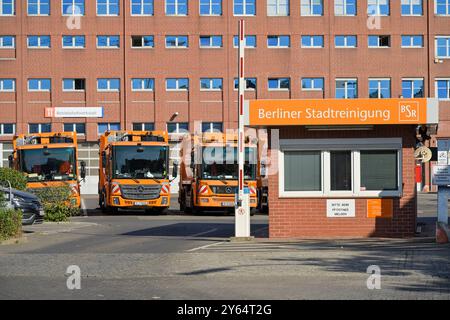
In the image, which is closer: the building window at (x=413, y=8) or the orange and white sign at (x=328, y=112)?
the orange and white sign at (x=328, y=112)

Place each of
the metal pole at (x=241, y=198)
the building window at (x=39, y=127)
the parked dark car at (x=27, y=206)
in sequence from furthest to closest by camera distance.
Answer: the building window at (x=39, y=127) → the parked dark car at (x=27, y=206) → the metal pole at (x=241, y=198)

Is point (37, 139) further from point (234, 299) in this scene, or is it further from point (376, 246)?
point (234, 299)

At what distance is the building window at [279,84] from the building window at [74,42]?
13.5 meters

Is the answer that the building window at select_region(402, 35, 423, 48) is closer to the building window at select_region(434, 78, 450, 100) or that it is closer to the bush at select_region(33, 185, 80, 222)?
the building window at select_region(434, 78, 450, 100)

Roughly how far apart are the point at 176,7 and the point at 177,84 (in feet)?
17.9

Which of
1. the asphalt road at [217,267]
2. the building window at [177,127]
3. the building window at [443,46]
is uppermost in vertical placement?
the building window at [443,46]

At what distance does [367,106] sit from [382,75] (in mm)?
43812

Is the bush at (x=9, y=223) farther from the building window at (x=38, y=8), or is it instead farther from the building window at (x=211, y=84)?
the building window at (x=38, y=8)

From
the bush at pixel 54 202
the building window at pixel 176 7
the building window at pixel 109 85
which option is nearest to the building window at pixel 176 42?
the building window at pixel 176 7

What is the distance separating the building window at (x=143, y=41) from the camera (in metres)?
62.6

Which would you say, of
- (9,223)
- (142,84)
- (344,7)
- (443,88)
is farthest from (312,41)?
(9,223)

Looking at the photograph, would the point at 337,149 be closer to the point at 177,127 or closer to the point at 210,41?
the point at 177,127
